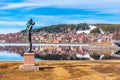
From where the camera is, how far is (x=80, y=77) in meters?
31.7

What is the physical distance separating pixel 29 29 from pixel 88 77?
35.2 ft

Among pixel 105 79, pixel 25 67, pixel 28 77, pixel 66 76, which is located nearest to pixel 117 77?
pixel 105 79

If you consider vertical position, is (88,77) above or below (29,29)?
below

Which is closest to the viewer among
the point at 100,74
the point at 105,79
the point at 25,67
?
the point at 105,79

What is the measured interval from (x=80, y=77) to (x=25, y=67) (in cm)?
793

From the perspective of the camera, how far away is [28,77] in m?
31.9

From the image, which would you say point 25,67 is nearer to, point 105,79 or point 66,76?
point 66,76

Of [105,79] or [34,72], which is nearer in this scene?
[105,79]

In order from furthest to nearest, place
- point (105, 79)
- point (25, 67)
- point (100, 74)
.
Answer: point (25, 67), point (100, 74), point (105, 79)

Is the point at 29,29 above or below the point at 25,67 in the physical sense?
above

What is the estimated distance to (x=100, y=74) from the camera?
3384 cm

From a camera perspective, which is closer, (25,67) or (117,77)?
(117,77)

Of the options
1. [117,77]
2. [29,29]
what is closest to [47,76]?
[117,77]

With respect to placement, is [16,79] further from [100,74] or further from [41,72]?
[100,74]
